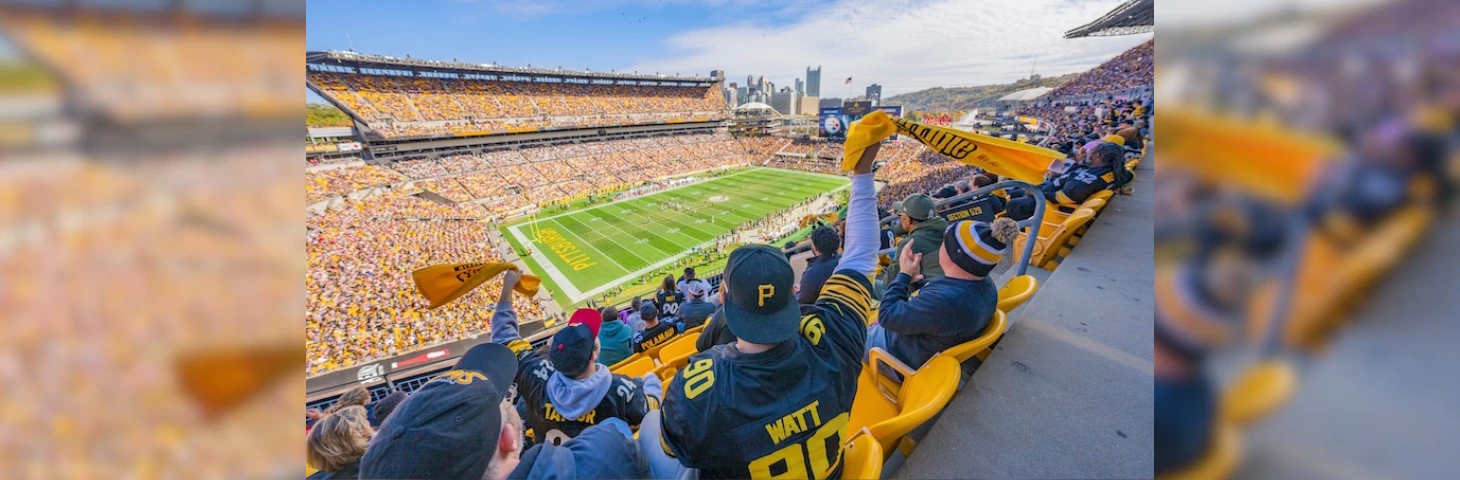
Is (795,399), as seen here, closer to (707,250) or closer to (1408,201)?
(1408,201)

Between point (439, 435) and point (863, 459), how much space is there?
138 centimetres

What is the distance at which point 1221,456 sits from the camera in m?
0.49

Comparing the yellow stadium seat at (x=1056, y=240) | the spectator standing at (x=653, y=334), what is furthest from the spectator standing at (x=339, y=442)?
the yellow stadium seat at (x=1056, y=240)

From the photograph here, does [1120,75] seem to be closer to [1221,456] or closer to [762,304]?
[762,304]

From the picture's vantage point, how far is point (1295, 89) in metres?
0.52

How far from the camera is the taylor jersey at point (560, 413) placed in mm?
2541

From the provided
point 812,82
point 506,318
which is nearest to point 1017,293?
point 506,318

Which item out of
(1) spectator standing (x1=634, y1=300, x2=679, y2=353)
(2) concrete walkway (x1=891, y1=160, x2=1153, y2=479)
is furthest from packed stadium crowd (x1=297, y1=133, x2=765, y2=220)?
(2) concrete walkway (x1=891, y1=160, x2=1153, y2=479)

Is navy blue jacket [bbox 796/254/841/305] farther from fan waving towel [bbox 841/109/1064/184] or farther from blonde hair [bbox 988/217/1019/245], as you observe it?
blonde hair [bbox 988/217/1019/245]

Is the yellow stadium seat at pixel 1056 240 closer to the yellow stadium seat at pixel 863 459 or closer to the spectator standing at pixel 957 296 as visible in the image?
the spectator standing at pixel 957 296

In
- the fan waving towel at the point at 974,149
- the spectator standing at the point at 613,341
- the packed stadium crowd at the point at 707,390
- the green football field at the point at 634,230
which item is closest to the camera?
the packed stadium crowd at the point at 707,390

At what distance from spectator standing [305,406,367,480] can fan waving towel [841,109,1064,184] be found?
8.62 ft

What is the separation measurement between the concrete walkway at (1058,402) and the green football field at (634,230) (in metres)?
16.0

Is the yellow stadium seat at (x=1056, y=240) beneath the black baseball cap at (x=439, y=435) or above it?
above
